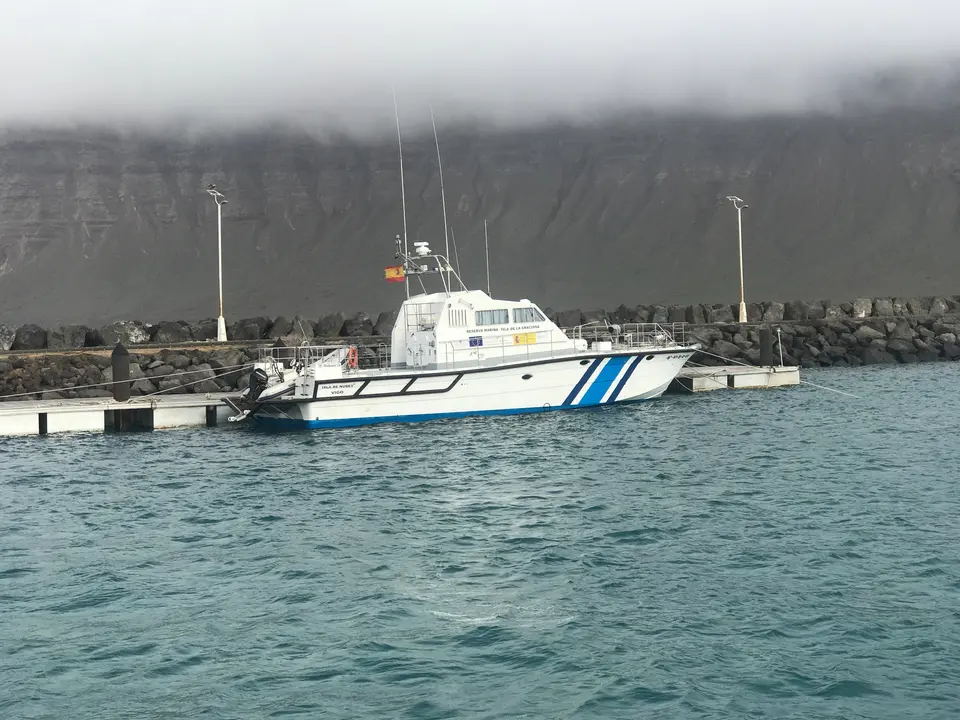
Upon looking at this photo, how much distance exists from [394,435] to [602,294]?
7476 centimetres

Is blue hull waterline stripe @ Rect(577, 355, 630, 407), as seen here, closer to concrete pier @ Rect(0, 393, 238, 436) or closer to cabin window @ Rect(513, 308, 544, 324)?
cabin window @ Rect(513, 308, 544, 324)

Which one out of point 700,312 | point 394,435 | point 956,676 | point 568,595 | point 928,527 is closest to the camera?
point 956,676

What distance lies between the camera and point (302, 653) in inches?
427

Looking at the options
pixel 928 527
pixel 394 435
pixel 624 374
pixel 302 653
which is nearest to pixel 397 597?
pixel 302 653

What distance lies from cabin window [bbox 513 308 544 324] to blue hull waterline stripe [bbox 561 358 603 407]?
1899 millimetres

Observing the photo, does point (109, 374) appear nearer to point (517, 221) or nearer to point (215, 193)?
point (215, 193)

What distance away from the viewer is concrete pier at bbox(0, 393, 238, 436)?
27.6 m

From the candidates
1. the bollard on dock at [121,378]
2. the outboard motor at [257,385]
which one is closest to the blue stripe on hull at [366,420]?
the outboard motor at [257,385]

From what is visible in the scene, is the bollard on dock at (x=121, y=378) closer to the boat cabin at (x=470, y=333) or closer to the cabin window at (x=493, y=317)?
the boat cabin at (x=470, y=333)

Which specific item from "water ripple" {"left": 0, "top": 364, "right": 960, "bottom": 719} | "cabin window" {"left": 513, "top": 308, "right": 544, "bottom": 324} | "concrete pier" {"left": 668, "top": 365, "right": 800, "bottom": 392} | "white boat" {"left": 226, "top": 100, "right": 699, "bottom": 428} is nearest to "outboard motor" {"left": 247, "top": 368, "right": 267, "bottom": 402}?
"white boat" {"left": 226, "top": 100, "right": 699, "bottom": 428}

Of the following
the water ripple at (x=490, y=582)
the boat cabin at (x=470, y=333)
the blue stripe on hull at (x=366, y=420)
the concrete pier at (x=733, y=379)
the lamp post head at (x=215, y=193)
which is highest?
the lamp post head at (x=215, y=193)

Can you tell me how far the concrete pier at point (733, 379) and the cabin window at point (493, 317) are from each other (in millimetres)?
7597

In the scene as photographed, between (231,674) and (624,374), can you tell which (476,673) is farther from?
(624,374)

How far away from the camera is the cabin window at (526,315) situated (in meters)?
29.5
